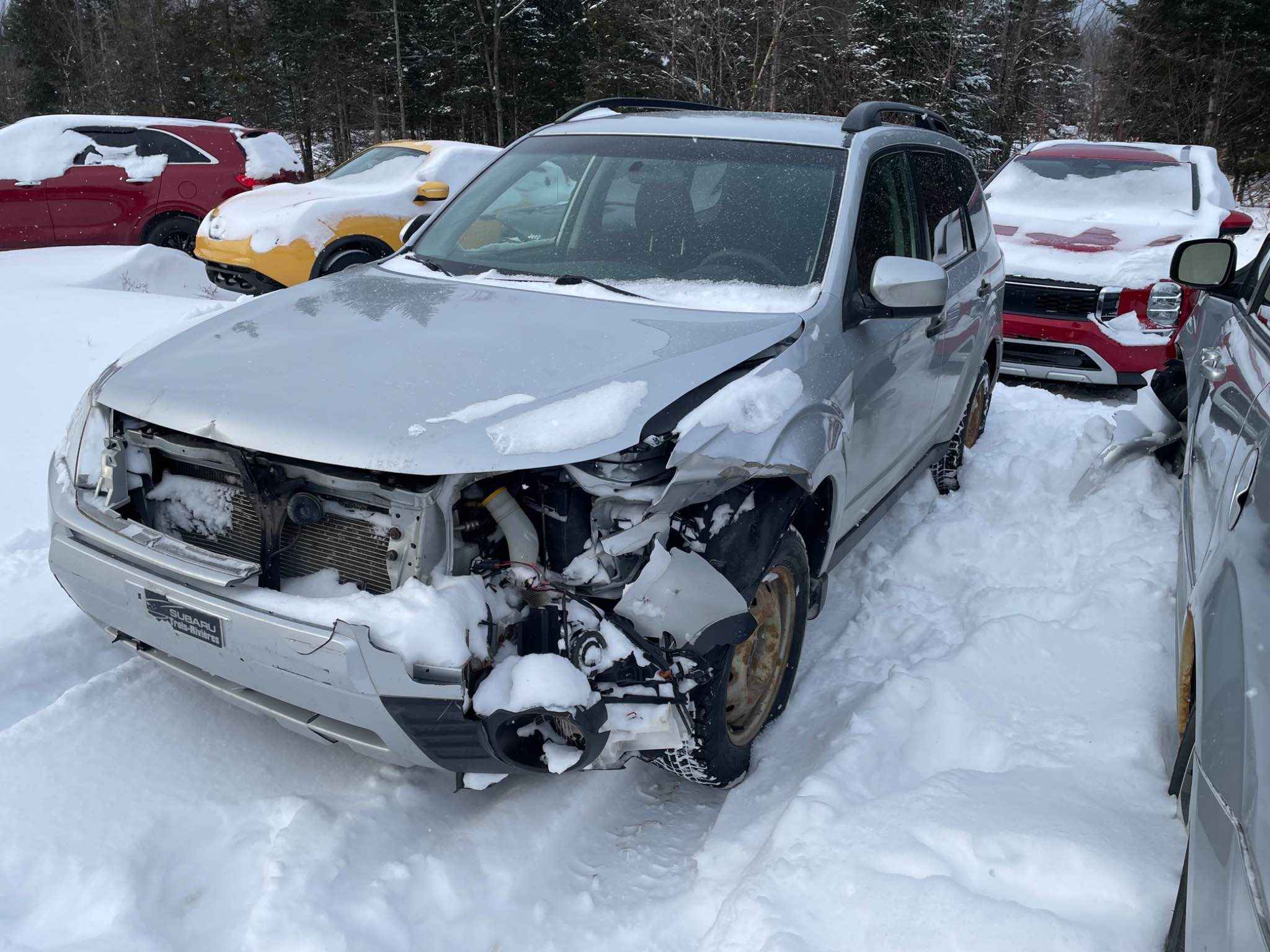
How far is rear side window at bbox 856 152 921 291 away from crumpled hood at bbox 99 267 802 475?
0.66m

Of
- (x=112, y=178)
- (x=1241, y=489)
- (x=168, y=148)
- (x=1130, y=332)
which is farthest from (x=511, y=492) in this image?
(x=168, y=148)

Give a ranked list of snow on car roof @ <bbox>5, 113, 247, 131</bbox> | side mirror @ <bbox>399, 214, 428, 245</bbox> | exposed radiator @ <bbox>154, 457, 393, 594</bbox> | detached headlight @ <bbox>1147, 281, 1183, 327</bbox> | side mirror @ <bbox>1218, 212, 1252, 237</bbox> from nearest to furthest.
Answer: exposed radiator @ <bbox>154, 457, 393, 594</bbox>
side mirror @ <bbox>399, 214, 428, 245</bbox>
detached headlight @ <bbox>1147, 281, 1183, 327</bbox>
side mirror @ <bbox>1218, 212, 1252, 237</bbox>
snow on car roof @ <bbox>5, 113, 247, 131</bbox>

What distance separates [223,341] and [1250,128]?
3159 centimetres

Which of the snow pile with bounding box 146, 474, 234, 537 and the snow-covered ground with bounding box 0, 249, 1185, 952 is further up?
the snow pile with bounding box 146, 474, 234, 537

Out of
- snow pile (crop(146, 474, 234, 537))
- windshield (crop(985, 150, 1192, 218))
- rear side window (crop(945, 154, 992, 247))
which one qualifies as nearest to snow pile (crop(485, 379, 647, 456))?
snow pile (crop(146, 474, 234, 537))

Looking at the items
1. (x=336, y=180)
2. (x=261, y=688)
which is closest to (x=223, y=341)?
(x=261, y=688)

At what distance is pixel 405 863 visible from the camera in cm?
252

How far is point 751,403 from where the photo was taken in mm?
2633

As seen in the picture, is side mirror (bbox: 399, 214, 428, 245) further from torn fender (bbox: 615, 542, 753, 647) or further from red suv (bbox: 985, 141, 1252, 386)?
red suv (bbox: 985, 141, 1252, 386)

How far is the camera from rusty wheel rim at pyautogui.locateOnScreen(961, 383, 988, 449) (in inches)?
218

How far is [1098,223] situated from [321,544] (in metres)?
7.13

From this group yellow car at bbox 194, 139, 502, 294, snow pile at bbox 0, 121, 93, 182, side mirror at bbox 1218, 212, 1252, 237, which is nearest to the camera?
side mirror at bbox 1218, 212, 1252, 237

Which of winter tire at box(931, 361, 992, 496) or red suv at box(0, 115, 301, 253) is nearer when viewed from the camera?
winter tire at box(931, 361, 992, 496)

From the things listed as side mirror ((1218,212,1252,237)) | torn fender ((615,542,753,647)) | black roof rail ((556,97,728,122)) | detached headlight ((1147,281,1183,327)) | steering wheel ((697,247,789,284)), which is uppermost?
black roof rail ((556,97,728,122))
